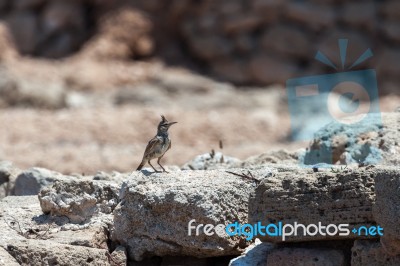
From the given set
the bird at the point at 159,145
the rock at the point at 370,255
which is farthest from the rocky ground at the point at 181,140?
→ the bird at the point at 159,145

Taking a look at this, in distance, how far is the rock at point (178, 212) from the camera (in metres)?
4.45

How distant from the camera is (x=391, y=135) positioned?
17.9 feet

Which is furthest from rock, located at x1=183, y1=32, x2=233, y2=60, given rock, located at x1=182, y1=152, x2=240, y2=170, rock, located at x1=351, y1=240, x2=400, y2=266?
rock, located at x1=351, y1=240, x2=400, y2=266

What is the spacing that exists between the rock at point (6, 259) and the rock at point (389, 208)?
1510 mm

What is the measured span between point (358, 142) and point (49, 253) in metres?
2.09

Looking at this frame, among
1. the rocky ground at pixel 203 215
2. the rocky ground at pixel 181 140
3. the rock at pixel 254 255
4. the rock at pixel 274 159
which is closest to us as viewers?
the rocky ground at pixel 203 215

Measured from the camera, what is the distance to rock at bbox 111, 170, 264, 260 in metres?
4.45

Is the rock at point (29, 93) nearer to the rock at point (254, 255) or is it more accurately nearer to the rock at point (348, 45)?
the rock at point (348, 45)

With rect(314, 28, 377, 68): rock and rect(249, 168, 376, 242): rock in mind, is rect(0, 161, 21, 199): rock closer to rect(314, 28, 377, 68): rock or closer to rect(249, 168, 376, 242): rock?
rect(249, 168, 376, 242): rock

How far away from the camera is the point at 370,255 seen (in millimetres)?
4090

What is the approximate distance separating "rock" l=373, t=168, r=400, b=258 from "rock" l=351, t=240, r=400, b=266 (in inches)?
2.0

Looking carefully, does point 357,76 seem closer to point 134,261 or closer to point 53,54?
point 53,54

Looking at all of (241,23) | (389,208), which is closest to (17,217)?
(389,208)

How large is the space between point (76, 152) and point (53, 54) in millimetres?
6880
